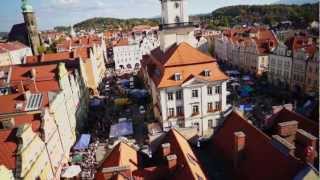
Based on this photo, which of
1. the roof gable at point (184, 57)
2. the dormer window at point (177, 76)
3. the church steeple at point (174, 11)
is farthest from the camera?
the church steeple at point (174, 11)

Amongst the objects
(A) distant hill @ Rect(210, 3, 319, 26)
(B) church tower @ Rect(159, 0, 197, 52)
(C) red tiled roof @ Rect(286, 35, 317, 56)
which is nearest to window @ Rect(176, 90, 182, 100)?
(B) church tower @ Rect(159, 0, 197, 52)

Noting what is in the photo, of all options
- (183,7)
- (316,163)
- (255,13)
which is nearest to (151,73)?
(183,7)

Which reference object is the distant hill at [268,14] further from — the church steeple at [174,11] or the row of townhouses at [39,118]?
the row of townhouses at [39,118]

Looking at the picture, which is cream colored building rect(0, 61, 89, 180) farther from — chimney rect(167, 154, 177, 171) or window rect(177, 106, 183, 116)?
window rect(177, 106, 183, 116)

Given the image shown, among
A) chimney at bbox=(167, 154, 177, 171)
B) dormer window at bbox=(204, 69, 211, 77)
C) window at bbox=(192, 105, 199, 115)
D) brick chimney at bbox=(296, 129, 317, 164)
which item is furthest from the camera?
window at bbox=(192, 105, 199, 115)

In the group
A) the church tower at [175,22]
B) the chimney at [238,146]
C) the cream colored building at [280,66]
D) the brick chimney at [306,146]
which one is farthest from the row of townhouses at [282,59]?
the chimney at [238,146]

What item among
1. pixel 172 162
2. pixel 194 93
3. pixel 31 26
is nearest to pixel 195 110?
pixel 194 93
